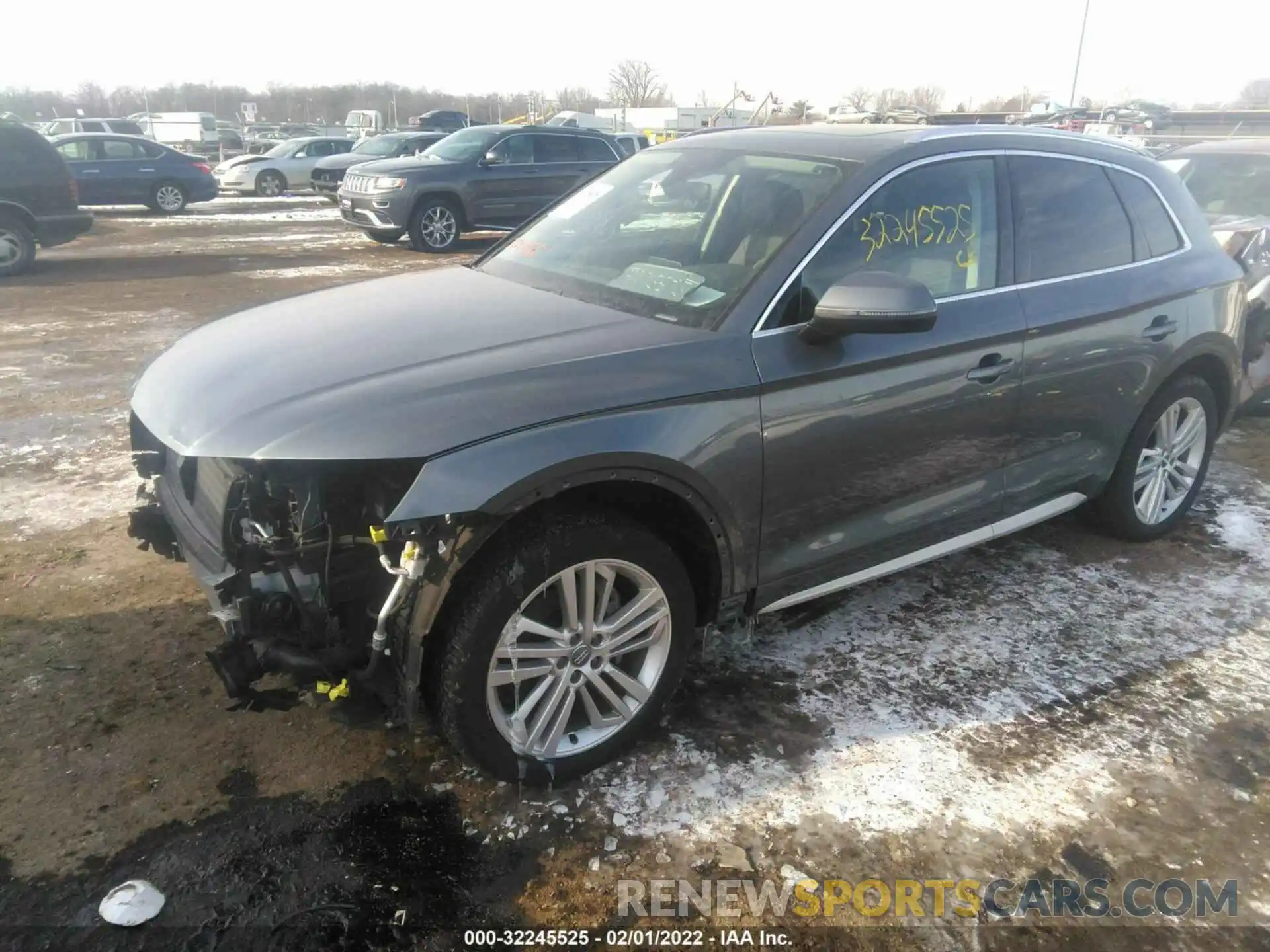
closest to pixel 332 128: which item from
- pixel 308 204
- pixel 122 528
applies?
pixel 308 204

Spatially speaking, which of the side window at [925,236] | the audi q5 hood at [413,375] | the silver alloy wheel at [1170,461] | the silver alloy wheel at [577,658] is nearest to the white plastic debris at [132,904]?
the silver alloy wheel at [577,658]

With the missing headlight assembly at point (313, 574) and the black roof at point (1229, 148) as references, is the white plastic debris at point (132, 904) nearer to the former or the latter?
the missing headlight assembly at point (313, 574)

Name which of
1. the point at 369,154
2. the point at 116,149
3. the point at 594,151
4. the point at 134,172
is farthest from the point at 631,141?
the point at 116,149

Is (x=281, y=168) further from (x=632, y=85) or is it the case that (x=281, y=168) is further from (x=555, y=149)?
(x=632, y=85)

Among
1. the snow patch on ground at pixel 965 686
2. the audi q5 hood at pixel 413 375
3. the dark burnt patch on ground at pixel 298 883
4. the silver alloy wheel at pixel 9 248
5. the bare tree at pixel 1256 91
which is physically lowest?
the snow patch on ground at pixel 965 686

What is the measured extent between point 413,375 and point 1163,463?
3.64m

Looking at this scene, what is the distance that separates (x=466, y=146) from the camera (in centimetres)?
1350

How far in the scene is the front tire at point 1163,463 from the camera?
13.5 feet

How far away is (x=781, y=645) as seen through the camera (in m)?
3.47

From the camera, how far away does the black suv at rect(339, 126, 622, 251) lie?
507 inches

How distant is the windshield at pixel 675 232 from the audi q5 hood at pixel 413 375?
166mm

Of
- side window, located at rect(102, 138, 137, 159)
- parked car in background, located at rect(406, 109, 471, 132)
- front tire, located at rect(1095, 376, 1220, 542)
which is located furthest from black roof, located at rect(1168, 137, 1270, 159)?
parked car in background, located at rect(406, 109, 471, 132)

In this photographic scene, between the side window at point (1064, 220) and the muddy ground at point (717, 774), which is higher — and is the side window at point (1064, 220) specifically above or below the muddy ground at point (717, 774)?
above

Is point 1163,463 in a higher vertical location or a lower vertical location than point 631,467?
lower
